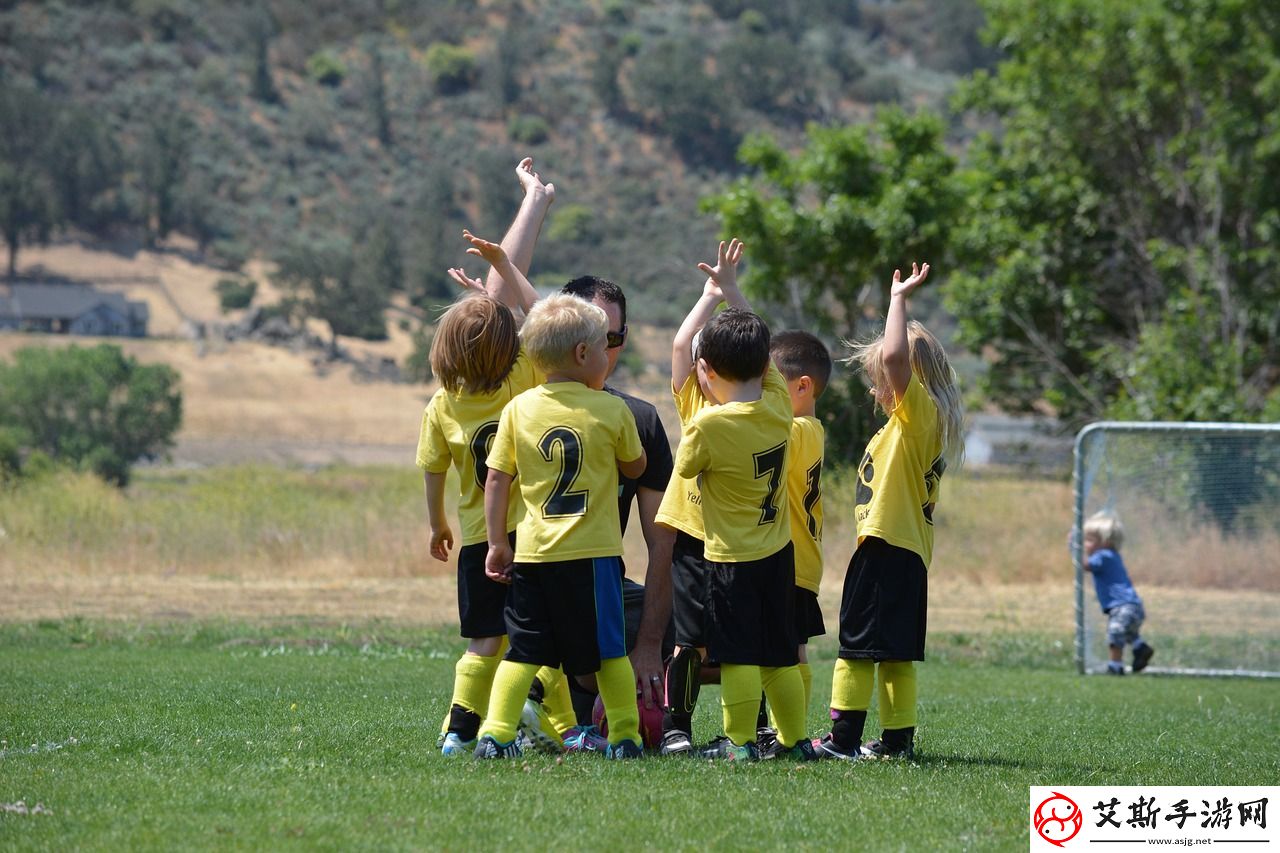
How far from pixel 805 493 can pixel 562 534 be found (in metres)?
1.27

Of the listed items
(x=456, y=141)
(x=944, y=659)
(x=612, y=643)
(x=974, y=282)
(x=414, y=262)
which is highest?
(x=456, y=141)

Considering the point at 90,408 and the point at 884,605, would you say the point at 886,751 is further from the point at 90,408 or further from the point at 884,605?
the point at 90,408

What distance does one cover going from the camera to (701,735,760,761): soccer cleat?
565cm

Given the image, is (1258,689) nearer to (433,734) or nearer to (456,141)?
(433,734)

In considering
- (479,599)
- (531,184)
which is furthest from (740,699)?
(531,184)

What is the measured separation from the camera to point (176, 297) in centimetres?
8112

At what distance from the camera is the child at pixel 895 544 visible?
586 centimetres

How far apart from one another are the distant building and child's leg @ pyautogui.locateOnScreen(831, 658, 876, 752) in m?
70.6

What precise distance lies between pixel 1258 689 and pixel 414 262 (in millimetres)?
79646

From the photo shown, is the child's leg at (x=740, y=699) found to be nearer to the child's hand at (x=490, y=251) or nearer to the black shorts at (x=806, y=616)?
the black shorts at (x=806, y=616)

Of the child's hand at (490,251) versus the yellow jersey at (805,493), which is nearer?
the child's hand at (490,251)

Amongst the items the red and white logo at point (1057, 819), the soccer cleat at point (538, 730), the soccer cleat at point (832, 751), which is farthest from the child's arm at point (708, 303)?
the red and white logo at point (1057, 819)

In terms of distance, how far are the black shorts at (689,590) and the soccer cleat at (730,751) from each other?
420 mm

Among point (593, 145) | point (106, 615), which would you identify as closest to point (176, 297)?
point (593, 145)
